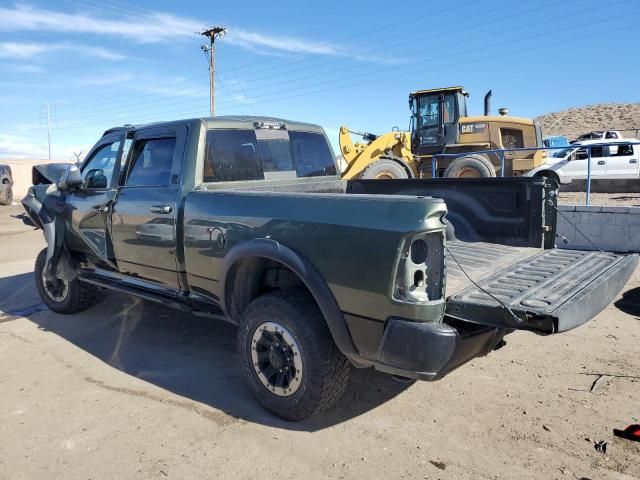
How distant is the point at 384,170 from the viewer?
12.0m

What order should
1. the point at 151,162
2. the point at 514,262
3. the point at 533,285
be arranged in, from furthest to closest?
the point at 151,162 < the point at 514,262 < the point at 533,285

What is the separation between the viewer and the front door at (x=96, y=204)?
16.1 feet

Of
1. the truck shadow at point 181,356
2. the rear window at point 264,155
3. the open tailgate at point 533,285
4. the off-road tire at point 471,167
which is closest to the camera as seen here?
the open tailgate at point 533,285

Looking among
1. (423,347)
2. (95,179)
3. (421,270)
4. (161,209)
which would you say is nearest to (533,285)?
(421,270)

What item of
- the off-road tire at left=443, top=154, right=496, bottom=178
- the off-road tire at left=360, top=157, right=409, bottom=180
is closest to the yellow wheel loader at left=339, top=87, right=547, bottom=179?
the off-road tire at left=443, top=154, right=496, bottom=178

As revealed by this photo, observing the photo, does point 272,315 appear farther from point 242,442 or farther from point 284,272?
point 242,442

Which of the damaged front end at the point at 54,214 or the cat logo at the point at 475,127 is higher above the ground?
the cat logo at the point at 475,127

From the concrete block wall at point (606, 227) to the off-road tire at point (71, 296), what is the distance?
6.46 m

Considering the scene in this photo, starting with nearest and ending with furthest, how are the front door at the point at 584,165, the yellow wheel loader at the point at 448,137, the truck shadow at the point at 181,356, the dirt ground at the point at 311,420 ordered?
the dirt ground at the point at 311,420 < the truck shadow at the point at 181,356 < the yellow wheel loader at the point at 448,137 < the front door at the point at 584,165

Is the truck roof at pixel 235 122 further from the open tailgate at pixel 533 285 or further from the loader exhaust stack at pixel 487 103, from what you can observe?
the loader exhaust stack at pixel 487 103

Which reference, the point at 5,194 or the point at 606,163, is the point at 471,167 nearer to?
the point at 606,163

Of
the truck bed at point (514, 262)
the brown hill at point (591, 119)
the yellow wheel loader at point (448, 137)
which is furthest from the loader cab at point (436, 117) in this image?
the brown hill at point (591, 119)

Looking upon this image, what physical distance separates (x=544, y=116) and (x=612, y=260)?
6331 centimetres

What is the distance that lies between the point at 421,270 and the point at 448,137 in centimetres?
1208
